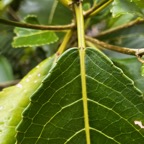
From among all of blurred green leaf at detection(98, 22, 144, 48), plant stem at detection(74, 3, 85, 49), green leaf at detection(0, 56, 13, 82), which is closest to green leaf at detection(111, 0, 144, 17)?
plant stem at detection(74, 3, 85, 49)

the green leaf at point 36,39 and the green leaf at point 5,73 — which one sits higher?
the green leaf at point 5,73

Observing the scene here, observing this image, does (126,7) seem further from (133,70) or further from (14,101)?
(14,101)

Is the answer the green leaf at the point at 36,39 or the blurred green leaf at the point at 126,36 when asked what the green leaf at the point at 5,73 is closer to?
the blurred green leaf at the point at 126,36

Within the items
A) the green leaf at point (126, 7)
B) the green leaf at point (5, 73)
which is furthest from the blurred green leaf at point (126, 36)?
the green leaf at point (126, 7)

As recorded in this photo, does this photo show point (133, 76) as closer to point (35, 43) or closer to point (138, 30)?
point (35, 43)

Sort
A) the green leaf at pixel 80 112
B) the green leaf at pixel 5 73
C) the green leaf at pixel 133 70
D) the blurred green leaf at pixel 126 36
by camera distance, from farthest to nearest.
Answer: the green leaf at pixel 5 73 → the blurred green leaf at pixel 126 36 → the green leaf at pixel 133 70 → the green leaf at pixel 80 112

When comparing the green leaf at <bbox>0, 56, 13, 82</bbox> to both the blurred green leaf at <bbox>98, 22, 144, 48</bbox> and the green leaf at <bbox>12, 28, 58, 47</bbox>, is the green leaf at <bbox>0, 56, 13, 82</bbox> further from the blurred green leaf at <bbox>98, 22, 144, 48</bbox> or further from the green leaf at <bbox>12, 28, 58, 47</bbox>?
the green leaf at <bbox>12, 28, 58, 47</bbox>

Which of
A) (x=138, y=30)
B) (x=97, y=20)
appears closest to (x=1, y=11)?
(x=97, y=20)
